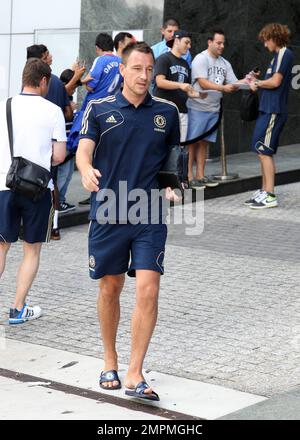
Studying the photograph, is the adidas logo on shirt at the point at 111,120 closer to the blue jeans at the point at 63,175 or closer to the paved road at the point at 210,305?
the paved road at the point at 210,305

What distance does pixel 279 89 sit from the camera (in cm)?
1257

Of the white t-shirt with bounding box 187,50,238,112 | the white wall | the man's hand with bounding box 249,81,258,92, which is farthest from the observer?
the white wall

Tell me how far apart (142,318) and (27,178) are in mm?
1913

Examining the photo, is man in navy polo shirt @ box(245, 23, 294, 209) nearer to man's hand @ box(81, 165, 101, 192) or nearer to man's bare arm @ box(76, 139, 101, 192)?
man's bare arm @ box(76, 139, 101, 192)

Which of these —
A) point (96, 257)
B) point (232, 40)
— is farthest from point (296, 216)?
point (96, 257)

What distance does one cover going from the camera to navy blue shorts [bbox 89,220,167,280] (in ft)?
20.5

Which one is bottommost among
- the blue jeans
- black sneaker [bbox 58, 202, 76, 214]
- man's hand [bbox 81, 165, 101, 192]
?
black sneaker [bbox 58, 202, 76, 214]

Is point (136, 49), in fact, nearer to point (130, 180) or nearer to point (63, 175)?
point (130, 180)

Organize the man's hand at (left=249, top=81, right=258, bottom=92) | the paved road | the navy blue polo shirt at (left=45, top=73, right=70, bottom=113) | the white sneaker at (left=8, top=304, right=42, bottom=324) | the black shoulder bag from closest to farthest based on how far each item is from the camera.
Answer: the paved road → the black shoulder bag → the white sneaker at (left=8, top=304, right=42, bottom=324) → the navy blue polo shirt at (left=45, top=73, right=70, bottom=113) → the man's hand at (left=249, top=81, right=258, bottom=92)

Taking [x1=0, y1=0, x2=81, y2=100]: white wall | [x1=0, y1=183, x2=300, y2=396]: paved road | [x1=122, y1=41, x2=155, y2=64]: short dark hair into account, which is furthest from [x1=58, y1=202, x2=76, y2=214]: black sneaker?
[x1=122, y1=41, x2=155, y2=64]: short dark hair

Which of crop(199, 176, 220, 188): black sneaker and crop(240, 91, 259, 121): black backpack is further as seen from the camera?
crop(199, 176, 220, 188): black sneaker

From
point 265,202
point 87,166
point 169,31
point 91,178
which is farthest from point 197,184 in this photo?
point 91,178

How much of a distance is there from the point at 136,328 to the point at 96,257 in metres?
0.50

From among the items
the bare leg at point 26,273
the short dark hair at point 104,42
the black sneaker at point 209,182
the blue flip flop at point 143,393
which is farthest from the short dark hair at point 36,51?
the blue flip flop at point 143,393
